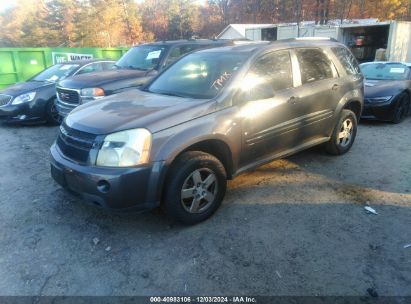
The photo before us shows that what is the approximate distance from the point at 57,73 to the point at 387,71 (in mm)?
8250

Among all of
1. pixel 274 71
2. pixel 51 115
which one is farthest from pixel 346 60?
pixel 51 115

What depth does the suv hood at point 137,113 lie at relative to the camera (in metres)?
3.20

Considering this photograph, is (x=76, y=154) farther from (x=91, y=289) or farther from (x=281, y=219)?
(x=281, y=219)

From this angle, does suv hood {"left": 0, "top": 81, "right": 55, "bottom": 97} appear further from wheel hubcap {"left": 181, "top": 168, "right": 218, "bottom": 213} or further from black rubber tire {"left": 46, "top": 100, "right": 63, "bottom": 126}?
wheel hubcap {"left": 181, "top": 168, "right": 218, "bottom": 213}

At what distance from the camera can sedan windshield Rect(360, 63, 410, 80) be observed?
26.7 feet

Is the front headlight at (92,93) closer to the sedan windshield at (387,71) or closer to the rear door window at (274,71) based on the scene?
the rear door window at (274,71)

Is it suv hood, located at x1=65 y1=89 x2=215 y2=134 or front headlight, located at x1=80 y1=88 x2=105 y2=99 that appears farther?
front headlight, located at x1=80 y1=88 x2=105 y2=99

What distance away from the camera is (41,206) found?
400 cm

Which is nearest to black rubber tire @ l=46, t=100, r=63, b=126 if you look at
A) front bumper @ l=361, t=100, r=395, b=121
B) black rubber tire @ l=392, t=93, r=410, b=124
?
front bumper @ l=361, t=100, r=395, b=121

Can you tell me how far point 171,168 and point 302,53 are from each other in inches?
100

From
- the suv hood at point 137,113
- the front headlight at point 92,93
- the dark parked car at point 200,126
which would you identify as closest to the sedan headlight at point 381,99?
the dark parked car at point 200,126

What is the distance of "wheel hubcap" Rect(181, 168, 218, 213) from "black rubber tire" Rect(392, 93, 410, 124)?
19.0 ft

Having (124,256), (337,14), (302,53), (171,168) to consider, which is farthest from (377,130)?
(337,14)

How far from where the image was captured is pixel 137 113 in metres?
3.42
